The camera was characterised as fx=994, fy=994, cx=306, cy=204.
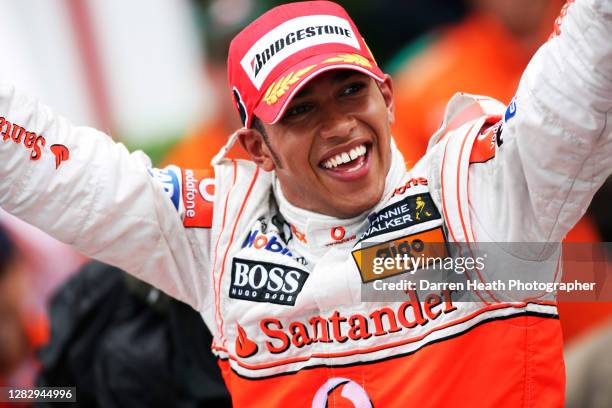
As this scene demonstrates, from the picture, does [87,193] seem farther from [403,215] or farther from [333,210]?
[403,215]

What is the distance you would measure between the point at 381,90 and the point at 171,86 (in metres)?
2.08

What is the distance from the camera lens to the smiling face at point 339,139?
203 centimetres

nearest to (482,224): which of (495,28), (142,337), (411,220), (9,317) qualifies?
(411,220)

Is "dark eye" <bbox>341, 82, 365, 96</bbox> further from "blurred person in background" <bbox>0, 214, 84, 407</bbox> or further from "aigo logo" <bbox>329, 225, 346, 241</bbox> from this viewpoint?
"blurred person in background" <bbox>0, 214, 84, 407</bbox>

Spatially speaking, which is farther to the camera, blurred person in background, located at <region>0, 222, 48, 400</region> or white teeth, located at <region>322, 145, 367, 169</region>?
blurred person in background, located at <region>0, 222, 48, 400</region>

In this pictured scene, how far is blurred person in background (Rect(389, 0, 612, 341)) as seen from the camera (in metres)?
3.29

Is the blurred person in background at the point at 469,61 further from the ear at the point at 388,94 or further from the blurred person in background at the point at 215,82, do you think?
the ear at the point at 388,94

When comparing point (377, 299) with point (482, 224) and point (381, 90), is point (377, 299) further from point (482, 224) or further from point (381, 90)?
point (381, 90)

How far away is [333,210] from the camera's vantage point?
7.00 feet

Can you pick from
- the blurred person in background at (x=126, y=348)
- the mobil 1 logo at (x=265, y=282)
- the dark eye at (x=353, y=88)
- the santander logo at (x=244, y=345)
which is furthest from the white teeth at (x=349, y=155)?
the blurred person in background at (x=126, y=348)

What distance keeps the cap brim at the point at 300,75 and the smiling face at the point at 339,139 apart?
0.11 ft

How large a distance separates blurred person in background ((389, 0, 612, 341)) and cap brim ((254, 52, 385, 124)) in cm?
118

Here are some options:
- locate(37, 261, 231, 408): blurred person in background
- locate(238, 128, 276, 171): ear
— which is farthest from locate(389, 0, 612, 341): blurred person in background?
locate(238, 128, 276, 171): ear

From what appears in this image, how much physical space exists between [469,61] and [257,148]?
1433 millimetres
